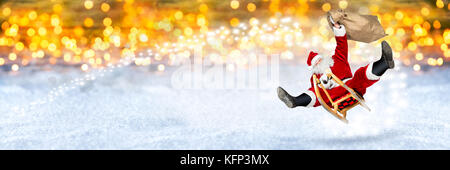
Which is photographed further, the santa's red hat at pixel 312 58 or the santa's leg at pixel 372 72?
the santa's red hat at pixel 312 58

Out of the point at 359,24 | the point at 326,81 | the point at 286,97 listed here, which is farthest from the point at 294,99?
the point at 359,24

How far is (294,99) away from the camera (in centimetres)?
244

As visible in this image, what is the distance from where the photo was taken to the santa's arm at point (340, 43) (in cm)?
232

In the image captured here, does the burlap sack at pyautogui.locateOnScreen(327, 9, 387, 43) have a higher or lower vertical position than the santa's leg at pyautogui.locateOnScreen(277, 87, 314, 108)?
higher

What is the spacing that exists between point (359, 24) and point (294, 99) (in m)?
0.41

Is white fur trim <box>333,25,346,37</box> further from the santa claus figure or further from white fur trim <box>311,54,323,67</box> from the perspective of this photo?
white fur trim <box>311,54,323,67</box>

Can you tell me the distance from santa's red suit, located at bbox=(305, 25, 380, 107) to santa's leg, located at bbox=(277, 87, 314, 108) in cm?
6

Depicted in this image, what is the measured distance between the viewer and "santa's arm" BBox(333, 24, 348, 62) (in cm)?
232

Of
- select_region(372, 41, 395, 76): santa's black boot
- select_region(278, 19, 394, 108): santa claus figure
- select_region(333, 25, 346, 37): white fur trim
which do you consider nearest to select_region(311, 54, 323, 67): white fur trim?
select_region(278, 19, 394, 108): santa claus figure

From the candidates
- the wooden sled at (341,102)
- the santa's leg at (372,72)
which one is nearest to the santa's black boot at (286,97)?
the wooden sled at (341,102)

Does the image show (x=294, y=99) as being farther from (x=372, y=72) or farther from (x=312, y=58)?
(x=372, y=72)

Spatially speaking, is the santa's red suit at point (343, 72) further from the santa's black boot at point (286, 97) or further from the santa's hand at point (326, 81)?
the santa's black boot at point (286, 97)

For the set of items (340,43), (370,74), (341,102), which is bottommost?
(341,102)

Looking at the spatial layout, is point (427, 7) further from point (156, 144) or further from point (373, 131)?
point (156, 144)
